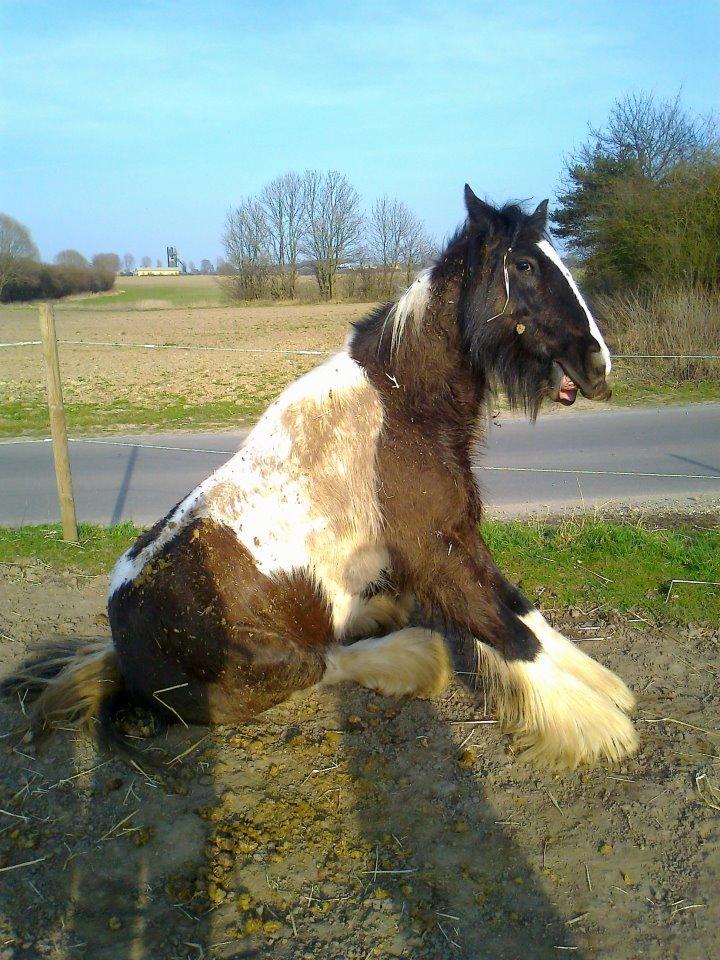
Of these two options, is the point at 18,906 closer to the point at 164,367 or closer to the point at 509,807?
the point at 509,807

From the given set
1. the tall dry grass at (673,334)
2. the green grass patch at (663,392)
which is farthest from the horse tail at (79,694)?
the tall dry grass at (673,334)

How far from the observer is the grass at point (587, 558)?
4.64m

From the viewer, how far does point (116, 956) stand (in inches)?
92.4

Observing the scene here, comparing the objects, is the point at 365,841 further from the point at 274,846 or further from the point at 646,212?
the point at 646,212

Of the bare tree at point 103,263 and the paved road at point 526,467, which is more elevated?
the bare tree at point 103,263

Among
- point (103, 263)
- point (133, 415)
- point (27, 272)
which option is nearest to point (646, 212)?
point (133, 415)

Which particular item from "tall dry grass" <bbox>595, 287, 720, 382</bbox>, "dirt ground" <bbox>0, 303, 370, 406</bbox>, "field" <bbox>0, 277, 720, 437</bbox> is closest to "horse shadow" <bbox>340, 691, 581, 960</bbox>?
"field" <bbox>0, 277, 720, 437</bbox>

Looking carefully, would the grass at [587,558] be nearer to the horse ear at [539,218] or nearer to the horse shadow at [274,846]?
the horse shadow at [274,846]

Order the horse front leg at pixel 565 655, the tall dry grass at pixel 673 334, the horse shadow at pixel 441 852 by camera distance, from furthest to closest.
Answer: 1. the tall dry grass at pixel 673 334
2. the horse front leg at pixel 565 655
3. the horse shadow at pixel 441 852

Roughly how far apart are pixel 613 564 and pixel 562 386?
2408mm

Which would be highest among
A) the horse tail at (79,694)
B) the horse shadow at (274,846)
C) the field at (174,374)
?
the field at (174,374)

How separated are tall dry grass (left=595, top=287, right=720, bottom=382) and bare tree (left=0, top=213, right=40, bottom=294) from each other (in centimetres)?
4172

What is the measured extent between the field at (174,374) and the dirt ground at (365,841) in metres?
3.70

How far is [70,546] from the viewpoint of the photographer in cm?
591
